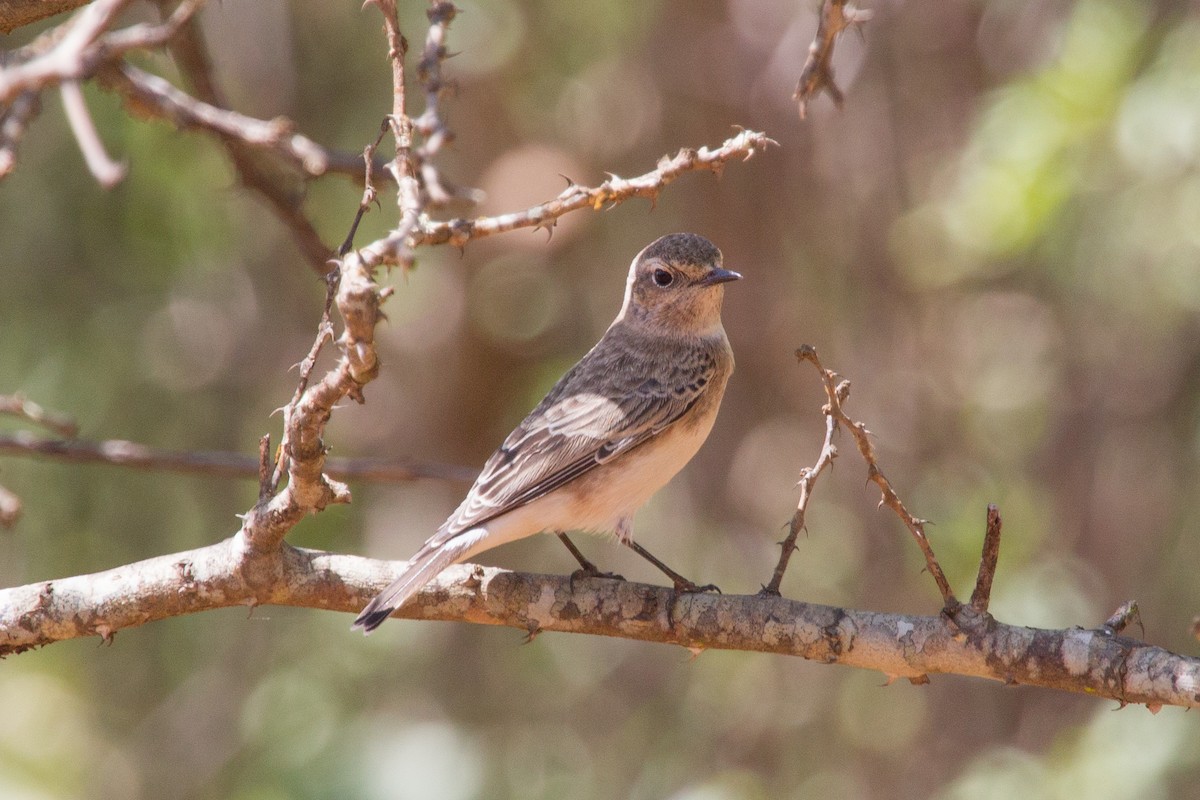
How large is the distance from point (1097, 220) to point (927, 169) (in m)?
1.94

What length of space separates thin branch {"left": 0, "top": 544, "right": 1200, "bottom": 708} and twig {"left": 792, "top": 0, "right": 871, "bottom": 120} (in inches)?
59.3

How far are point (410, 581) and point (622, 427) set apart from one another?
1477 millimetres

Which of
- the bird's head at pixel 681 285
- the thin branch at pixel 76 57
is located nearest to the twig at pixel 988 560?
the thin branch at pixel 76 57

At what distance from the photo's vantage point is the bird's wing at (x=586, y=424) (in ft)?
16.0

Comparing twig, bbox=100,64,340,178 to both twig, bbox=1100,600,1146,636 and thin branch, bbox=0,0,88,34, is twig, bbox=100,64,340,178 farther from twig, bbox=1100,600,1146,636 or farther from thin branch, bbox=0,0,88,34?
twig, bbox=1100,600,1146,636

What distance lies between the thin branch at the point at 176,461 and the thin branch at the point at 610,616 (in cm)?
78

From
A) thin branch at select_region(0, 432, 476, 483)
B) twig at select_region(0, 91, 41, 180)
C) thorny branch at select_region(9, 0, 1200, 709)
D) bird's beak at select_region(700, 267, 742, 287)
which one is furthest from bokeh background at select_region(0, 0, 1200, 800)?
twig at select_region(0, 91, 41, 180)

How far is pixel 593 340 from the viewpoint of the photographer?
8.73 meters

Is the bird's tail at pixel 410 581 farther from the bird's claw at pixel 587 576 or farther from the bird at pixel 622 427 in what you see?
the bird's claw at pixel 587 576

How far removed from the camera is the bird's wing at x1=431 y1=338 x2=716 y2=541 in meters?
4.88

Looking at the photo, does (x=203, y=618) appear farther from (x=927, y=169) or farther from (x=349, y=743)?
(x=927, y=169)

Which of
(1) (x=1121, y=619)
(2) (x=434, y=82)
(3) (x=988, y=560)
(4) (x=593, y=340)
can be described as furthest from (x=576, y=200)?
(4) (x=593, y=340)

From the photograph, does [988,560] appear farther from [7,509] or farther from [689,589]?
[7,509]

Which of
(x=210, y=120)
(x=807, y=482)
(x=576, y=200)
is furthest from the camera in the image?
(x=210, y=120)
